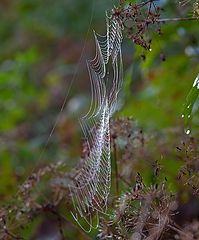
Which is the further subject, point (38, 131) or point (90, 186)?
point (38, 131)

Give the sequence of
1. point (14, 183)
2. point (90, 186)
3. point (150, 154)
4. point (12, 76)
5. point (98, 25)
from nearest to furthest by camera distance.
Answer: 1. point (90, 186)
2. point (150, 154)
3. point (14, 183)
4. point (12, 76)
5. point (98, 25)

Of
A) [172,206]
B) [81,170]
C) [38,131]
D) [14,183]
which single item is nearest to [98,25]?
[38,131]

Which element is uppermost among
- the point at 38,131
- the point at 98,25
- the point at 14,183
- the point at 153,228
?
the point at 98,25

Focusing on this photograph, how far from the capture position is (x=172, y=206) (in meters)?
1.48

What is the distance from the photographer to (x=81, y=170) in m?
1.92

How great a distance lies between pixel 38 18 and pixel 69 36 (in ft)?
2.97

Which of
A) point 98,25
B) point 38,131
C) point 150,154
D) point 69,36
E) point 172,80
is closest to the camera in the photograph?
point 150,154

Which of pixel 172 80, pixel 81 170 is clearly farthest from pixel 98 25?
pixel 81 170

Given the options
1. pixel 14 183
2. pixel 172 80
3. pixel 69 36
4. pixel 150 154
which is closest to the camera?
pixel 150 154

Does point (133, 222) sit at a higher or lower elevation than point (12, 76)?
lower

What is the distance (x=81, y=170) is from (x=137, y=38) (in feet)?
1.76

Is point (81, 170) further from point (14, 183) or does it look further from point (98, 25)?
point (98, 25)

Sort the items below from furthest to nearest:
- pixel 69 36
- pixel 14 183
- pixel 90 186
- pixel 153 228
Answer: pixel 69 36 → pixel 14 183 → pixel 90 186 → pixel 153 228

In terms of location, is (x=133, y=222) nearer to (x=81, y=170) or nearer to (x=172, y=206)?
(x=172, y=206)
